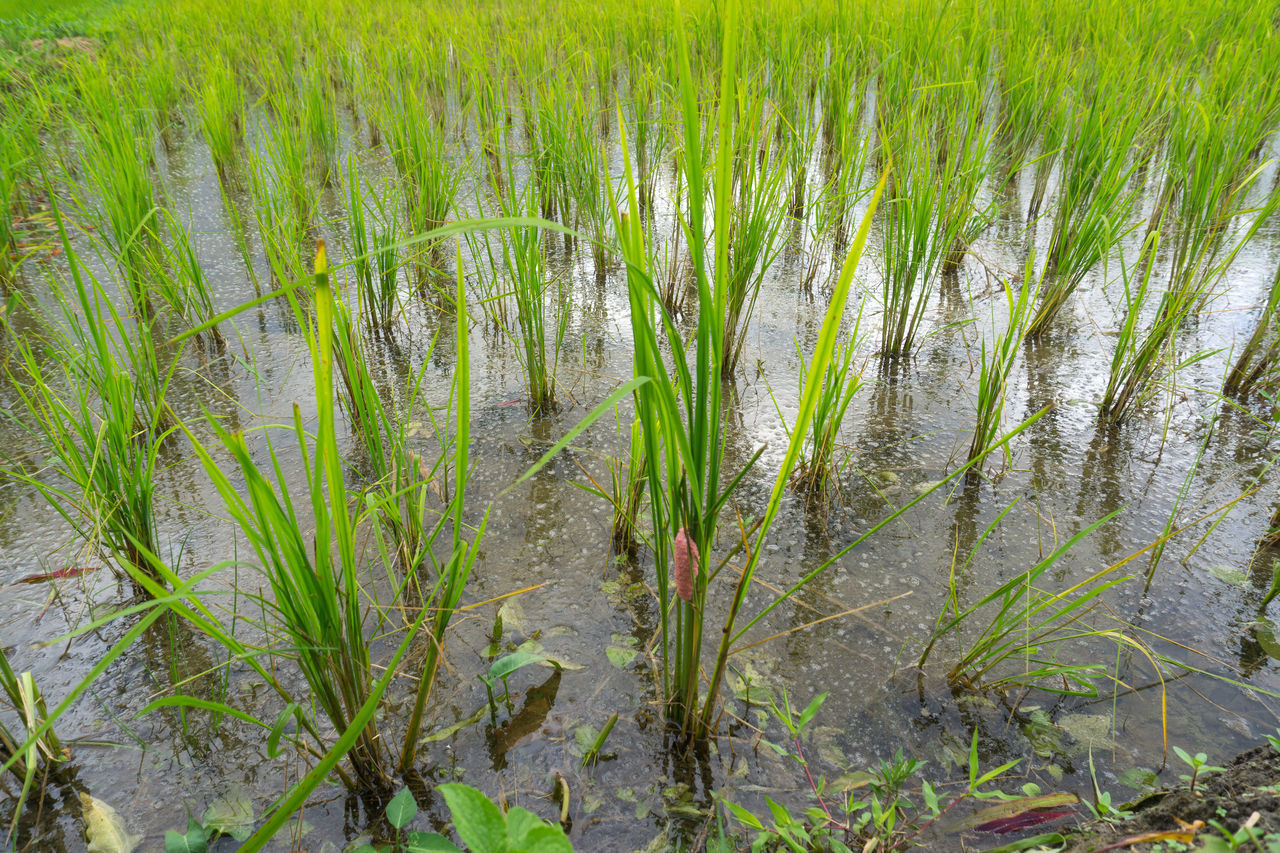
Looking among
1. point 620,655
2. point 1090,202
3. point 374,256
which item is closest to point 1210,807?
point 620,655

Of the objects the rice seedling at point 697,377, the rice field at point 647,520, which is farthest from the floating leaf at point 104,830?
the rice seedling at point 697,377

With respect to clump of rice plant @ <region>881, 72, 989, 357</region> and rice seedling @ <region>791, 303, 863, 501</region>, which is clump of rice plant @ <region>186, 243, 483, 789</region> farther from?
clump of rice plant @ <region>881, 72, 989, 357</region>

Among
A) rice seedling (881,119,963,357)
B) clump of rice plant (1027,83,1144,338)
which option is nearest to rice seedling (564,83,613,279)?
rice seedling (881,119,963,357)

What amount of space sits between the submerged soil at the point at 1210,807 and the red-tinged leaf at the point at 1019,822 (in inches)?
1.9

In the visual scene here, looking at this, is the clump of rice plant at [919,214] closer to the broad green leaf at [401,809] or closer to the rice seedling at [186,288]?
the broad green leaf at [401,809]

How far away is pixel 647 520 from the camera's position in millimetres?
1544

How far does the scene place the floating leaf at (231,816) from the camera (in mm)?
954

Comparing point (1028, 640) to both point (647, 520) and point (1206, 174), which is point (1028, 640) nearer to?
point (647, 520)

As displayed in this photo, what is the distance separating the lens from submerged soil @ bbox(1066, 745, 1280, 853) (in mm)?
733

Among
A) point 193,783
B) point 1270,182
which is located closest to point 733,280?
point 193,783

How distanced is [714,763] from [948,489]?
35.9 inches

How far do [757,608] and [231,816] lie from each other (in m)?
0.91

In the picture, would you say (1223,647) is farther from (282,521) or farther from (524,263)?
(524,263)

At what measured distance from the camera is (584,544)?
4.91 feet
